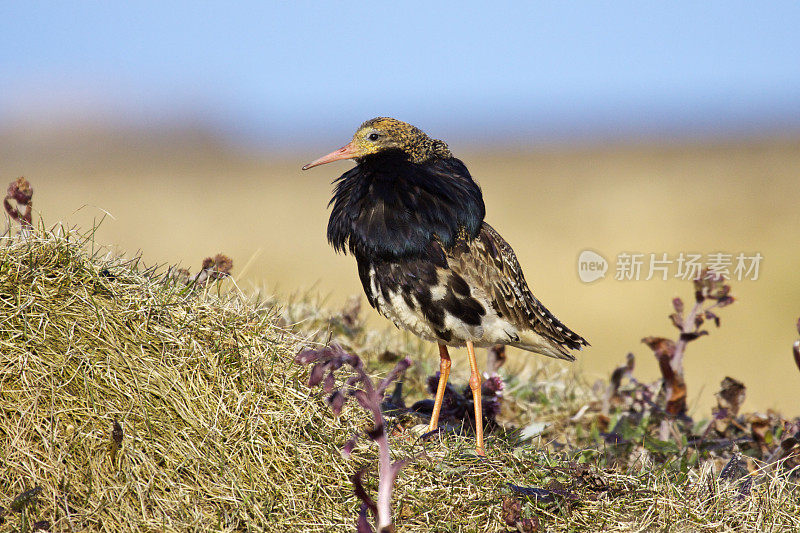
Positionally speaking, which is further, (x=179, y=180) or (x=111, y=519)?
(x=179, y=180)

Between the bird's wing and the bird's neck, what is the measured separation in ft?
0.34

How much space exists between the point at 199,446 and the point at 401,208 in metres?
1.64

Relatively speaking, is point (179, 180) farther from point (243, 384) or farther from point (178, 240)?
point (243, 384)

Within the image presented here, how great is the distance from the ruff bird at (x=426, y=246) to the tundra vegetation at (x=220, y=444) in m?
0.49

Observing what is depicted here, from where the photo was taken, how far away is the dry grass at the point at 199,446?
10.1ft

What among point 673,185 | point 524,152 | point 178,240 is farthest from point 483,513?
point 524,152

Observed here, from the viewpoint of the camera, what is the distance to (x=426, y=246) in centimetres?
423

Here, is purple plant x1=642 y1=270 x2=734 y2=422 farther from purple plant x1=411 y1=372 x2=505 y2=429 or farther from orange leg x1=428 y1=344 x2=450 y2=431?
orange leg x1=428 y1=344 x2=450 y2=431

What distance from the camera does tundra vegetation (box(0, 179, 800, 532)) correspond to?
3.05 metres

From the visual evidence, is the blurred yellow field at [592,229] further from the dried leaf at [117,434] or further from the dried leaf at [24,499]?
the dried leaf at [24,499]

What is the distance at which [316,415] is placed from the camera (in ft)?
11.7

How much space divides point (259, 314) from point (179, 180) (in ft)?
71.5

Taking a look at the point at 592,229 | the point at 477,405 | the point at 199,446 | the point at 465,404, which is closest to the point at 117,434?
the point at 199,446

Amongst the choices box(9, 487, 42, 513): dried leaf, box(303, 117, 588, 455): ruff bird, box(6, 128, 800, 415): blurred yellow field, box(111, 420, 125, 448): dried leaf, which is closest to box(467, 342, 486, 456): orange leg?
box(303, 117, 588, 455): ruff bird
